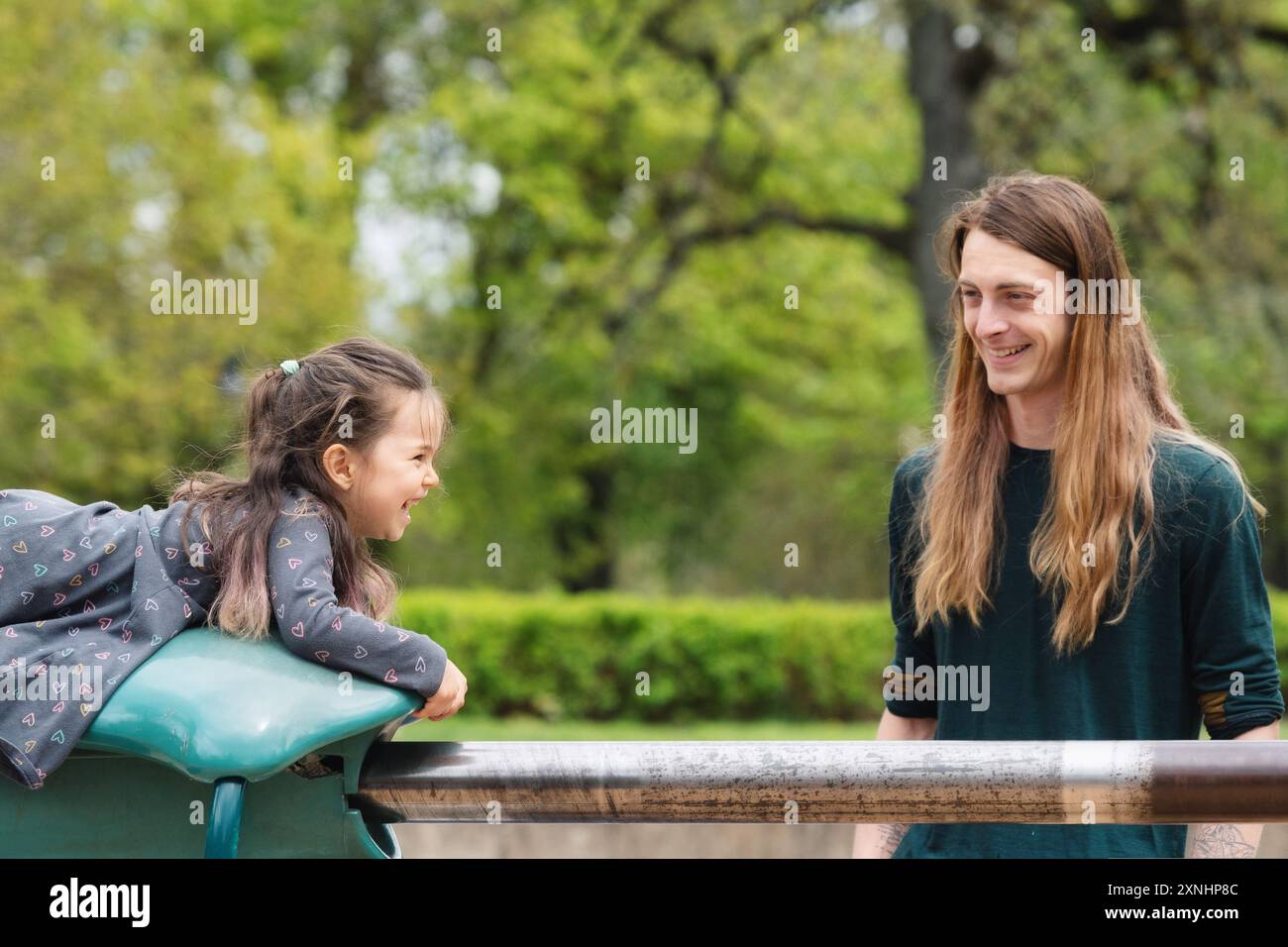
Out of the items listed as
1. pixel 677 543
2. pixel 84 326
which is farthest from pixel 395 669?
pixel 677 543

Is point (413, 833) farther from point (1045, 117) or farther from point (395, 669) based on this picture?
point (1045, 117)

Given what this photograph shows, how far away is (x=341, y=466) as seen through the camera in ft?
6.73

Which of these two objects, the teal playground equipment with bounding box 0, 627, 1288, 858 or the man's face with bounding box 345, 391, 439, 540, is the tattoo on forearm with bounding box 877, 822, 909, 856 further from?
the man's face with bounding box 345, 391, 439, 540

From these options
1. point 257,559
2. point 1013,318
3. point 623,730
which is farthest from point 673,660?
point 257,559

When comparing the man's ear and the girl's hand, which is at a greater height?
the man's ear

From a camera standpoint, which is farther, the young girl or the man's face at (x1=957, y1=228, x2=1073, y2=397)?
the man's face at (x1=957, y1=228, x2=1073, y2=397)

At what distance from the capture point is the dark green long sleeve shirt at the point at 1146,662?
2119 millimetres

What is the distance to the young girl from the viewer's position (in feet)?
5.69

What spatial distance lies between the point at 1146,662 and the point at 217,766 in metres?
1.36

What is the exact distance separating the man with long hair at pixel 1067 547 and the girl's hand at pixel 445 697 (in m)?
0.79

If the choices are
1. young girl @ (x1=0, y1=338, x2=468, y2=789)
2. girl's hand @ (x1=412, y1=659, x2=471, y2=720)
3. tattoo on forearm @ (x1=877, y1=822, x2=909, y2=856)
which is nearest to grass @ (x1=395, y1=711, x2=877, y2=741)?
tattoo on forearm @ (x1=877, y1=822, x2=909, y2=856)

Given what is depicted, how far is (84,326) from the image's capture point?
13.3 metres

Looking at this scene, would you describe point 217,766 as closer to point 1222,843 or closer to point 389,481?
point 389,481

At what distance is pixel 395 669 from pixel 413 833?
5.28 metres
